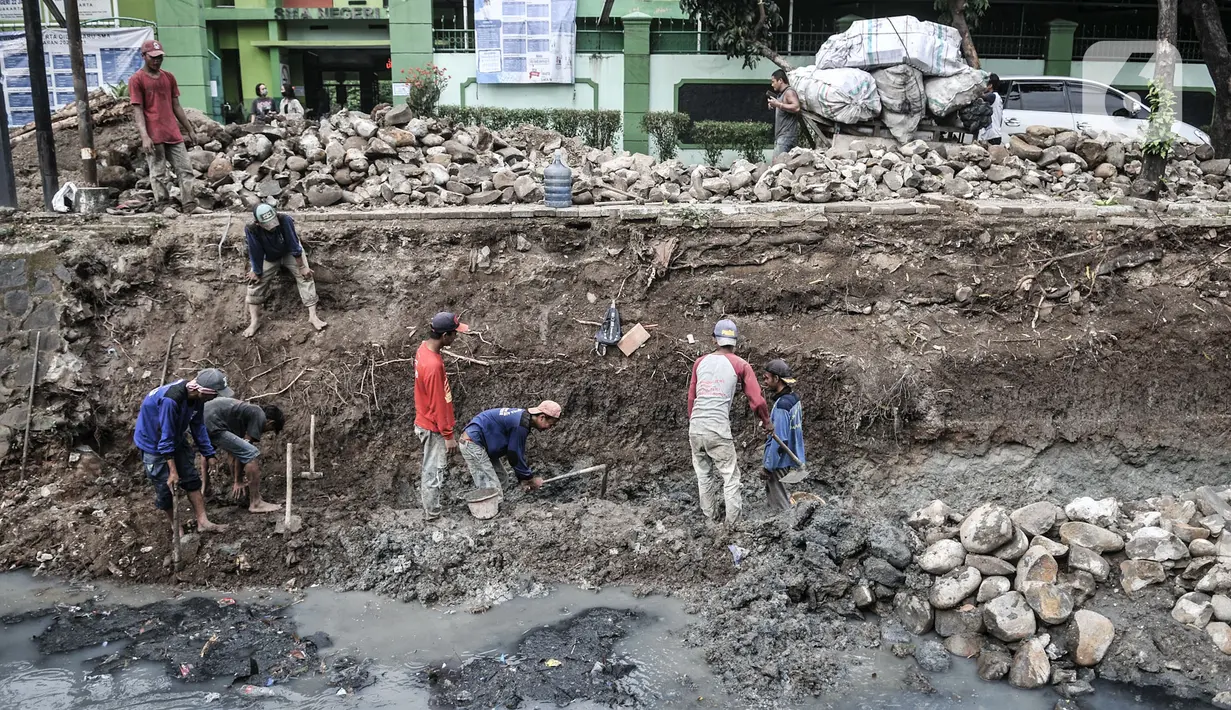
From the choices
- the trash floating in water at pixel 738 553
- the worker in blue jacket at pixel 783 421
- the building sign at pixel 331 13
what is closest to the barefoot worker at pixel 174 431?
the trash floating in water at pixel 738 553

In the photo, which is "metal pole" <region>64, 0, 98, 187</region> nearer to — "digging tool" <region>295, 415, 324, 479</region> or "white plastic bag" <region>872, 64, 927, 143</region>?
"digging tool" <region>295, 415, 324, 479</region>

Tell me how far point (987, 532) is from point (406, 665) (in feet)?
12.6

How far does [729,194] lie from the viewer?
371 inches

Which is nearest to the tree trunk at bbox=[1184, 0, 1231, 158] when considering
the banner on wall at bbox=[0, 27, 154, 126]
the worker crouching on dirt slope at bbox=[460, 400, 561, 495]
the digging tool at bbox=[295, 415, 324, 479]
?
the worker crouching on dirt slope at bbox=[460, 400, 561, 495]

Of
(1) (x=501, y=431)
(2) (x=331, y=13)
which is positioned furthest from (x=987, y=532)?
(2) (x=331, y=13)

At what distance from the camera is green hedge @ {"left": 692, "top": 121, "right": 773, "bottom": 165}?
1421 cm

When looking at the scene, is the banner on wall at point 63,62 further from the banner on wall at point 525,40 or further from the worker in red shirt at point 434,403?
the worker in red shirt at point 434,403

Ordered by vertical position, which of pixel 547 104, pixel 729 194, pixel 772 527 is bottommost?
pixel 772 527

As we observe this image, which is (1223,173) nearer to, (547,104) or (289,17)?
(547,104)

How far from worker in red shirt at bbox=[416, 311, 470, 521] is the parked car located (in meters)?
8.41

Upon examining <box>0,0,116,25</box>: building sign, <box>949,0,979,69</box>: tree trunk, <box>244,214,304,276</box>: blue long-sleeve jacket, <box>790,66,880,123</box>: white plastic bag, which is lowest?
<box>244,214,304,276</box>: blue long-sleeve jacket

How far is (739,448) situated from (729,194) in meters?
2.87

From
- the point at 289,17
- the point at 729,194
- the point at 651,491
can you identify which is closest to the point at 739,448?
the point at 651,491

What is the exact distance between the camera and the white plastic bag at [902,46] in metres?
10.8
